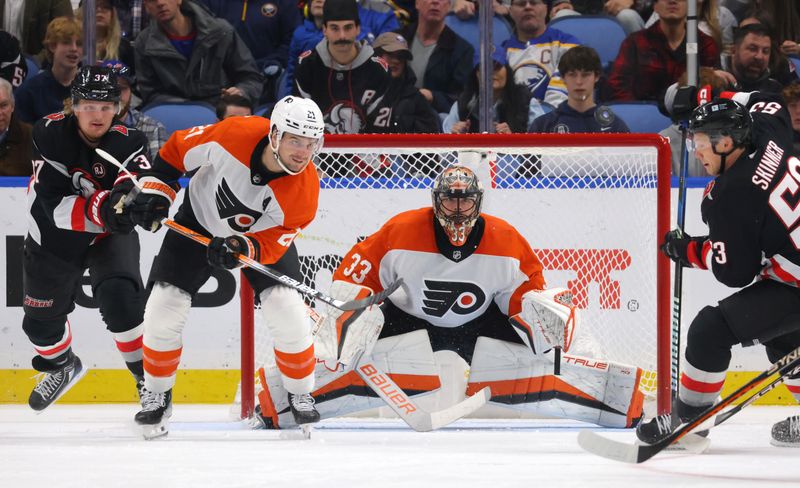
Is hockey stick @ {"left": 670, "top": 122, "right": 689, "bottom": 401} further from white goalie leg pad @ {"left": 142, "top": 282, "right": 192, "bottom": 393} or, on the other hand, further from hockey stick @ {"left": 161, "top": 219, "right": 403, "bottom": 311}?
white goalie leg pad @ {"left": 142, "top": 282, "right": 192, "bottom": 393}

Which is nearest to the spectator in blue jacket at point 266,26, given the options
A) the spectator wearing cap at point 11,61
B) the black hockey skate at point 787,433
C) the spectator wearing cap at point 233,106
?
the spectator wearing cap at point 233,106

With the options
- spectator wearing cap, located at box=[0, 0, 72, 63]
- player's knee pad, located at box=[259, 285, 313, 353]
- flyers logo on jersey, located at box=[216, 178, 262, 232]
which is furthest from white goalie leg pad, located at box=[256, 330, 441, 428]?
spectator wearing cap, located at box=[0, 0, 72, 63]

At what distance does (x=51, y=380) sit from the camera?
385cm

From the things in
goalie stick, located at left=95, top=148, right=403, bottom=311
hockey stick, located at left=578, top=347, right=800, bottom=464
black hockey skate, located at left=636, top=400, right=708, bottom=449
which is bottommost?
black hockey skate, located at left=636, top=400, right=708, bottom=449

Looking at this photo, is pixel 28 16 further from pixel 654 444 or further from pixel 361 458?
pixel 654 444

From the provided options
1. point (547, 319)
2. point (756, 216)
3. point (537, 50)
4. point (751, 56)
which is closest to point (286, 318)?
point (547, 319)

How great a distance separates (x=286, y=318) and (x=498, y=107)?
5.36 feet

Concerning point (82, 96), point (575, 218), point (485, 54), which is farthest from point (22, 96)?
point (575, 218)

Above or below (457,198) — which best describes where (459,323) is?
below

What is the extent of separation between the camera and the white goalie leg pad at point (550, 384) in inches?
149

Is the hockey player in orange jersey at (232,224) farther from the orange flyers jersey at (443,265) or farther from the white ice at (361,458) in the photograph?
the orange flyers jersey at (443,265)

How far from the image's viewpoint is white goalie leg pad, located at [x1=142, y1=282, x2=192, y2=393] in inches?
133

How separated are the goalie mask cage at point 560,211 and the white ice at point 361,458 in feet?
1.22

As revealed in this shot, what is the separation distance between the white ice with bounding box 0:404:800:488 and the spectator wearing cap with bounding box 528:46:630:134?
131 cm
